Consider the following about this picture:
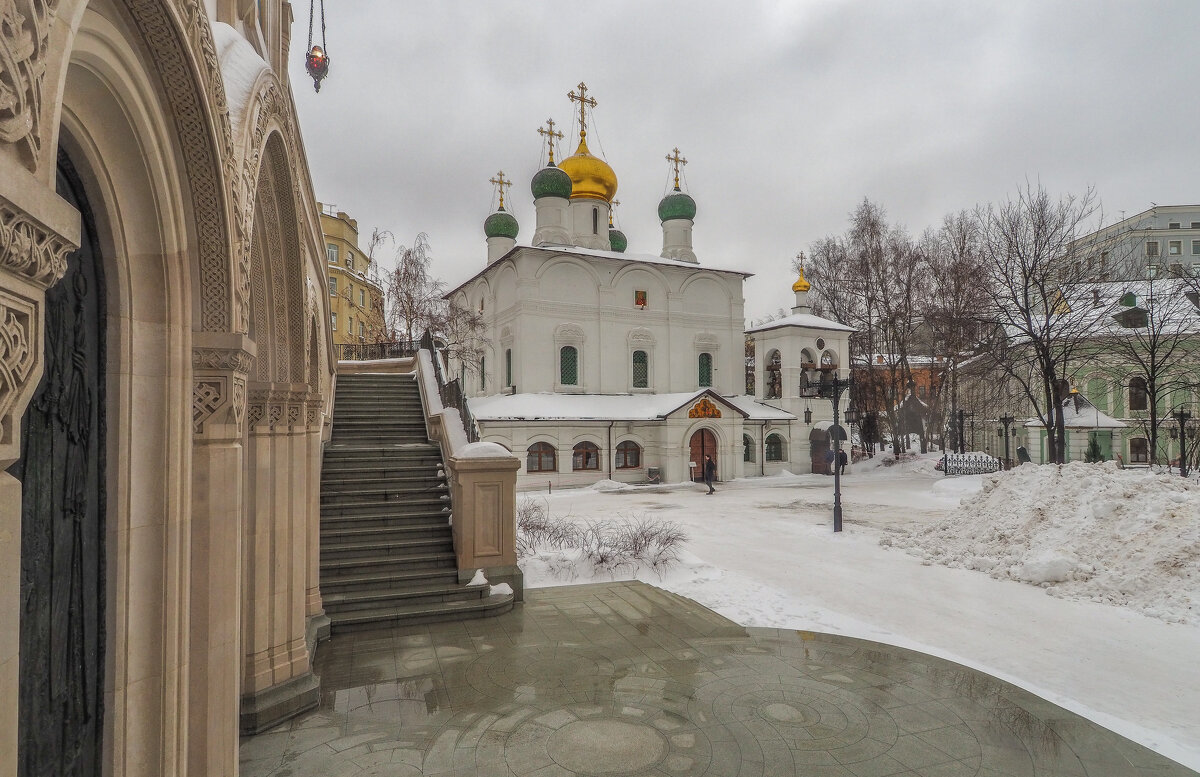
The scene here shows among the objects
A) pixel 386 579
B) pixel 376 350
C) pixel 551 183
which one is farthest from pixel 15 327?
Answer: pixel 551 183

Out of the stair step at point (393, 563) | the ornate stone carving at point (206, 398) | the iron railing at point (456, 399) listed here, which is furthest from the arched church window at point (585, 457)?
the ornate stone carving at point (206, 398)

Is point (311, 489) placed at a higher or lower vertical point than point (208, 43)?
lower

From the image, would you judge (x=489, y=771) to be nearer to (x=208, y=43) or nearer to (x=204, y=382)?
(x=204, y=382)

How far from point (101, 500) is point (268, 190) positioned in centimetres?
307

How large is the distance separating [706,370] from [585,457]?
8855 mm

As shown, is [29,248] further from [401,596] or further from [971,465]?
[971,465]

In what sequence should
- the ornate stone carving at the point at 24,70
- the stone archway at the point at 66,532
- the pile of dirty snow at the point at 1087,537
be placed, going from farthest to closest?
the pile of dirty snow at the point at 1087,537, the stone archway at the point at 66,532, the ornate stone carving at the point at 24,70

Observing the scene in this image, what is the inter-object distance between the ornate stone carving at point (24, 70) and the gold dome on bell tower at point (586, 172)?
30870 mm

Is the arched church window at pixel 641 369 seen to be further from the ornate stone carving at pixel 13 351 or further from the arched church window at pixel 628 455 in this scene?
the ornate stone carving at pixel 13 351

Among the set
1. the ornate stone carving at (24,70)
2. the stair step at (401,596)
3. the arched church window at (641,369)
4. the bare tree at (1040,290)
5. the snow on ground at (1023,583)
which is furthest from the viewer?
the arched church window at (641,369)

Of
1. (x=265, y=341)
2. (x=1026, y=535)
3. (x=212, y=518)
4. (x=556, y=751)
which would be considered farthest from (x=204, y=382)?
(x=1026, y=535)

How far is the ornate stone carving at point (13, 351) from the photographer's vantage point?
60.8 inches

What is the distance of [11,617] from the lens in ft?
5.58

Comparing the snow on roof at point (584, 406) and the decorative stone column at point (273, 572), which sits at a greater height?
the snow on roof at point (584, 406)
